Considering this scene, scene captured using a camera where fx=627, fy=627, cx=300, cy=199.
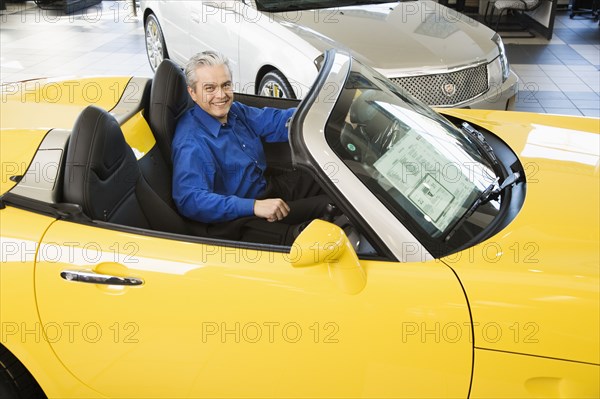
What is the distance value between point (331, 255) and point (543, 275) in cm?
59

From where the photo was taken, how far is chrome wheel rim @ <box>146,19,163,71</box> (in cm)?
625

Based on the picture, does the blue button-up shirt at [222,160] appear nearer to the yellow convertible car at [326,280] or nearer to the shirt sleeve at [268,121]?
the shirt sleeve at [268,121]

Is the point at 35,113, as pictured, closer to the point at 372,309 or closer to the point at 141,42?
the point at 372,309

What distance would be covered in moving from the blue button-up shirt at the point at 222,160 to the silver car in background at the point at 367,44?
1220 mm

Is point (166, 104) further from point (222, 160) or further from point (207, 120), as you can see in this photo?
point (222, 160)

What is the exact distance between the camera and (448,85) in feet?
14.2

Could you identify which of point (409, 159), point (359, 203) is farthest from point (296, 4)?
point (359, 203)

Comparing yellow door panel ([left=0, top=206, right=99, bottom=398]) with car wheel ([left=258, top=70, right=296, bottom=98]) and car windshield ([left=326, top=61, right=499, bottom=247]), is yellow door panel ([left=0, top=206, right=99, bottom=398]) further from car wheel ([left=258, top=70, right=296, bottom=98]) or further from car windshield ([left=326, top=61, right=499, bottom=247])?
car wheel ([left=258, top=70, right=296, bottom=98])

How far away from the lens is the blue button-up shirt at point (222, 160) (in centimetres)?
233

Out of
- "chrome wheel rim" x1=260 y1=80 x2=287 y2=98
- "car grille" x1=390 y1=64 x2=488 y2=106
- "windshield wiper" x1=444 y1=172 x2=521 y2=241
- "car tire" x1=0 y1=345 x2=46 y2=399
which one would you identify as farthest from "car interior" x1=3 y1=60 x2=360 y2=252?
"car grille" x1=390 y1=64 x2=488 y2=106

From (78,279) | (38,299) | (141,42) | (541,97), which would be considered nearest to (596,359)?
(78,279)

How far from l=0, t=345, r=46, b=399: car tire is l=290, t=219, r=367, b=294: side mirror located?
1.00 meters

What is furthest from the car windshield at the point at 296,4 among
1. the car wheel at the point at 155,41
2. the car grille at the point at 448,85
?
the car wheel at the point at 155,41

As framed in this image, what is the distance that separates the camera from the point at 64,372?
1933 mm
